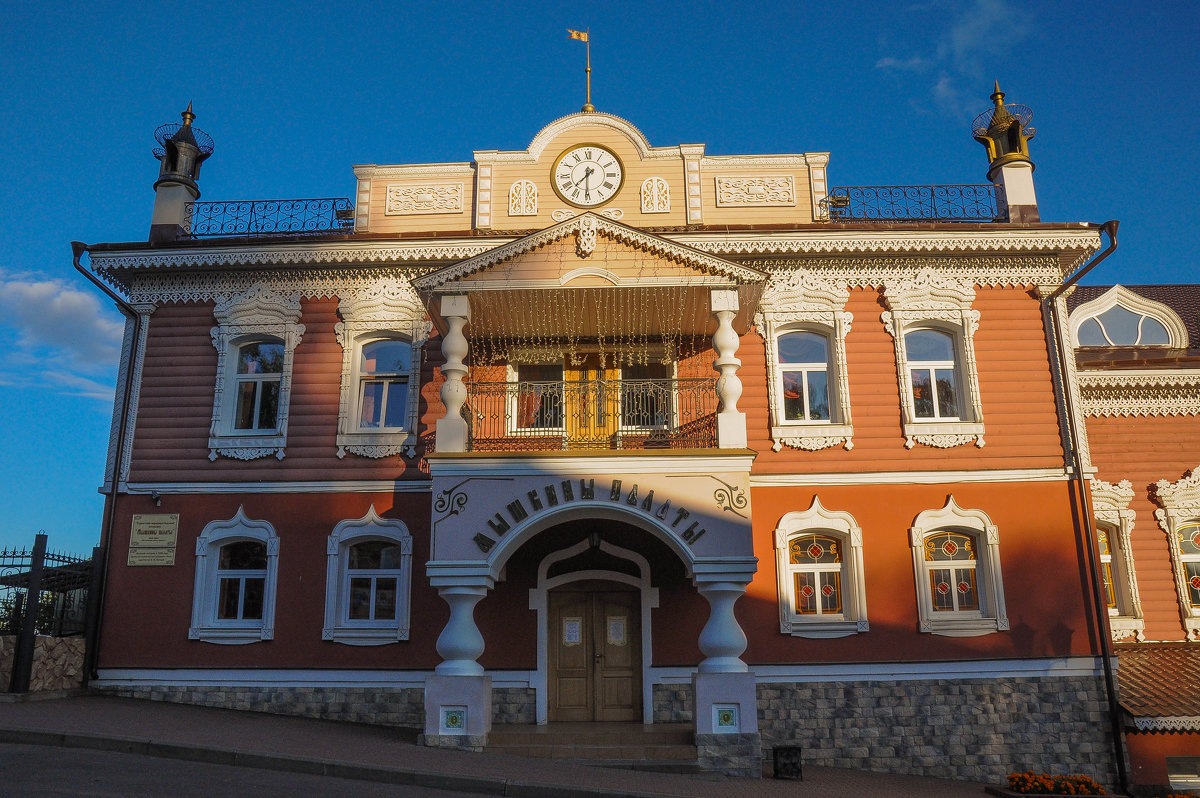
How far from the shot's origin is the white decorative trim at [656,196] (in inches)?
591

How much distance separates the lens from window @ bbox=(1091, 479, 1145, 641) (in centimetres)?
1462

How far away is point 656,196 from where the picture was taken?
15.1 m

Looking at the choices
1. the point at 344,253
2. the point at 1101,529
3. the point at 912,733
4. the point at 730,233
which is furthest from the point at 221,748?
the point at 1101,529

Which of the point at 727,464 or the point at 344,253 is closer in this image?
the point at 727,464

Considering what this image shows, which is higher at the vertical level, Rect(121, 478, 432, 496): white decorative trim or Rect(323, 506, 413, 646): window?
Rect(121, 478, 432, 496): white decorative trim

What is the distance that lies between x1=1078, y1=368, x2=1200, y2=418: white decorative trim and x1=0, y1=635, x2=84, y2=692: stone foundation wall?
1692 cm

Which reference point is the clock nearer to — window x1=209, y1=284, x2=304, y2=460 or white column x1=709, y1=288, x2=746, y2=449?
white column x1=709, y1=288, x2=746, y2=449

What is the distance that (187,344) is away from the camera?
47.9 feet

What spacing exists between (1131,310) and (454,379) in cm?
1333

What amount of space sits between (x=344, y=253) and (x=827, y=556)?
9122mm

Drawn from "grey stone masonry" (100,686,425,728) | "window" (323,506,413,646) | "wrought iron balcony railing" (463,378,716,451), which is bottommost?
"grey stone masonry" (100,686,425,728)

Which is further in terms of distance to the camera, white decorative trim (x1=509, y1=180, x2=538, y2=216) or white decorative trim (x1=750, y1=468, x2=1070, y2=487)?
white decorative trim (x1=509, y1=180, x2=538, y2=216)

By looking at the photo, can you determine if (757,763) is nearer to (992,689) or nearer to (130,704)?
(992,689)

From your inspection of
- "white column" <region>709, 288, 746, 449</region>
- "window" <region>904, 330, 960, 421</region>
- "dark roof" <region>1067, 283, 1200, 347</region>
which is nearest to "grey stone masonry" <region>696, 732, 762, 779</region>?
"white column" <region>709, 288, 746, 449</region>
